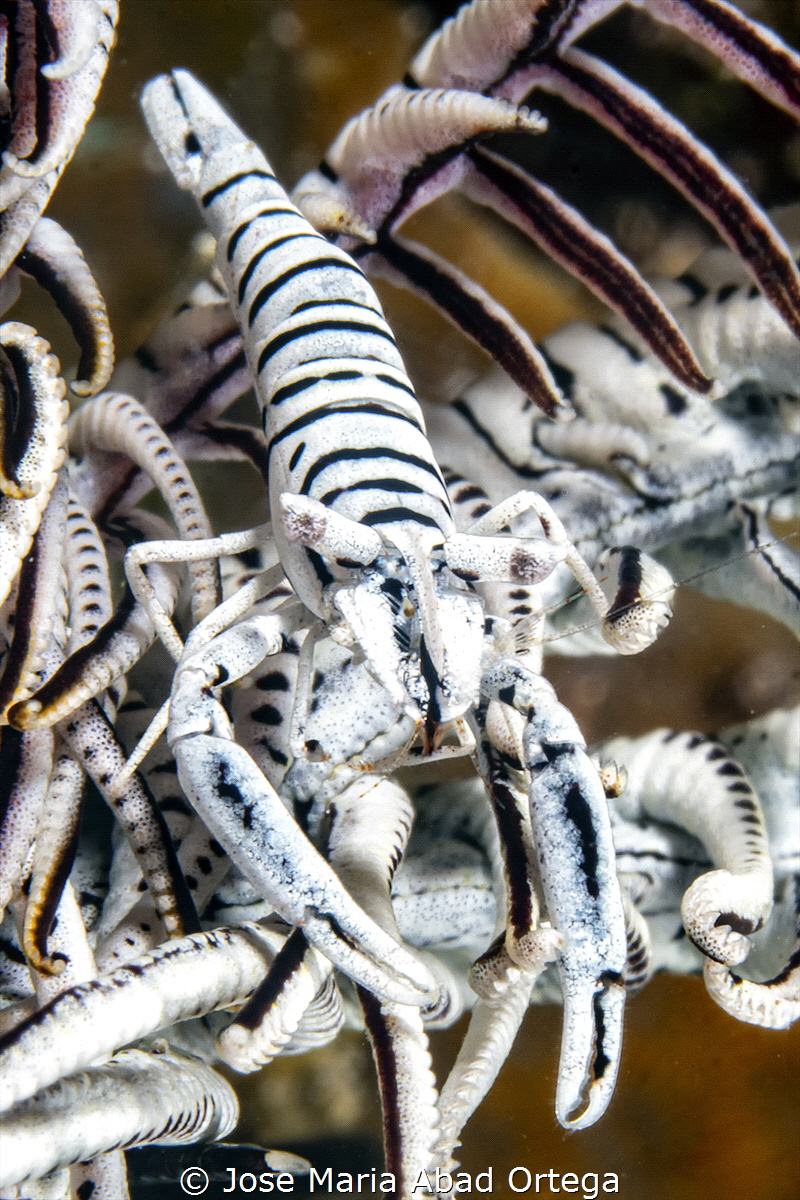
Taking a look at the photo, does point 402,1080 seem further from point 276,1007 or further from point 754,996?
point 754,996

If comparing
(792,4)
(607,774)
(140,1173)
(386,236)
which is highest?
(792,4)

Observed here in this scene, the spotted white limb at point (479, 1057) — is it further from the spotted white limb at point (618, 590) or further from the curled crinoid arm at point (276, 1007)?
the spotted white limb at point (618, 590)

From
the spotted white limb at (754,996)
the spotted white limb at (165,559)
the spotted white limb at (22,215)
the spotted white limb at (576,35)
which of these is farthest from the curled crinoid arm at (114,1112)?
the spotted white limb at (576,35)

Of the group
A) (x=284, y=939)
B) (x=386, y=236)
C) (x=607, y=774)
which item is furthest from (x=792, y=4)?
(x=284, y=939)

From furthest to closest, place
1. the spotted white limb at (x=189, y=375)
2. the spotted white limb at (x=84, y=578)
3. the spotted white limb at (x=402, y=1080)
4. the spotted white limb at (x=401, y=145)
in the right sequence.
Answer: the spotted white limb at (x=189, y=375)
the spotted white limb at (x=401, y=145)
the spotted white limb at (x=84, y=578)
the spotted white limb at (x=402, y=1080)

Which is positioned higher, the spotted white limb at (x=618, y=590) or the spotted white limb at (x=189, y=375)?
the spotted white limb at (x=189, y=375)

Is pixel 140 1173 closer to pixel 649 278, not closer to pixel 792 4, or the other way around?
pixel 649 278
